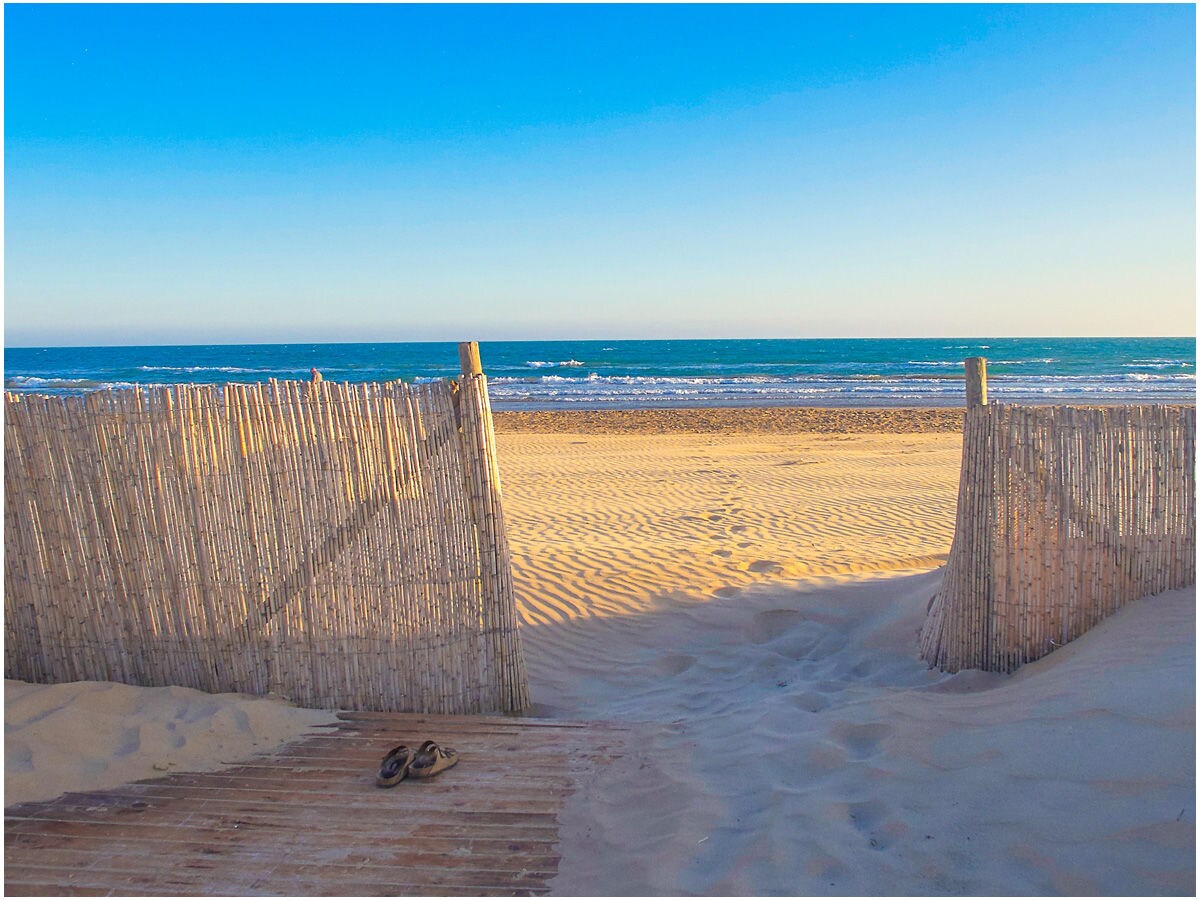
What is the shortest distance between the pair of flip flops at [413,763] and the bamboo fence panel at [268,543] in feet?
1.87

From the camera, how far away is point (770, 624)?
5418mm

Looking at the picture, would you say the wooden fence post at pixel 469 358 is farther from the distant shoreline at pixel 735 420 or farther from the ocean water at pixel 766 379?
the distant shoreline at pixel 735 420

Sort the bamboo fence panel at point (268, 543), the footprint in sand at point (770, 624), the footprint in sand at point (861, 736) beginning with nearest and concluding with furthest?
the footprint in sand at point (861, 736) < the bamboo fence panel at point (268, 543) < the footprint in sand at point (770, 624)

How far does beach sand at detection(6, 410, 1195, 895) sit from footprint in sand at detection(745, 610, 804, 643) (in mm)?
22

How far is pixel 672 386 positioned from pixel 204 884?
2724 centimetres

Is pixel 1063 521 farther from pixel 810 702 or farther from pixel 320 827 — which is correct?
pixel 320 827

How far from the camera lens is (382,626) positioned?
13.3 ft

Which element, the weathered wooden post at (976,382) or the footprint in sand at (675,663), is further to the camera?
the footprint in sand at (675,663)

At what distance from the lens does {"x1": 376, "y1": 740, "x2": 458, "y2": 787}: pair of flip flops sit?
3.35 meters

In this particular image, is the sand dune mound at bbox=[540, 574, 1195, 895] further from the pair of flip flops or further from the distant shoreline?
the distant shoreline

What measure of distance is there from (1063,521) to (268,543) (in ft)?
13.5

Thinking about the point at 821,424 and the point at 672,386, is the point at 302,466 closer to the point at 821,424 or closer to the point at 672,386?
the point at 821,424

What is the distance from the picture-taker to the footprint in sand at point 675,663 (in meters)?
4.84

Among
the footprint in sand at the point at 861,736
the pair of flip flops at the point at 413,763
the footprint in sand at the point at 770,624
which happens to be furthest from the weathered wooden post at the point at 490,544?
the footprint in sand at the point at 770,624
